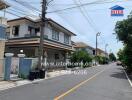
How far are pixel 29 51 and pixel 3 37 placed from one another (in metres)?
12.3

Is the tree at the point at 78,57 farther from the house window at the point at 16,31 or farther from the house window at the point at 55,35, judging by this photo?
the house window at the point at 16,31

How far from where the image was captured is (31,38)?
30.9 m

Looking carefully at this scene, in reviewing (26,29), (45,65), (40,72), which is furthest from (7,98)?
(26,29)

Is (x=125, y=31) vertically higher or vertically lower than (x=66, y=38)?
lower

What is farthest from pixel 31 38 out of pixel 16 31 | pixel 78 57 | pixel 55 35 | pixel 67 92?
pixel 78 57

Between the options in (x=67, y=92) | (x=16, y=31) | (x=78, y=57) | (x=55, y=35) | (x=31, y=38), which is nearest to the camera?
(x=67, y=92)

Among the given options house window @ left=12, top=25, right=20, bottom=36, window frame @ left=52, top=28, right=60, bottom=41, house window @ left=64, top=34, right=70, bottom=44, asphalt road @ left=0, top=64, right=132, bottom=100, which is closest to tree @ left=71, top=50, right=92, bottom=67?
house window @ left=64, top=34, right=70, bottom=44

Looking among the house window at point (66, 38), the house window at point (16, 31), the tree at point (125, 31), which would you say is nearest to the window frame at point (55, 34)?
the house window at point (66, 38)

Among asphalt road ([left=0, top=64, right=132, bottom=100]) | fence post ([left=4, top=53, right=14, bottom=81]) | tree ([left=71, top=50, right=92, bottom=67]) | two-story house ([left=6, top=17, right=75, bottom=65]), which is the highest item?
two-story house ([left=6, top=17, right=75, bottom=65])

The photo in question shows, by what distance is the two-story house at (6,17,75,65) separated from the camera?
3055 cm

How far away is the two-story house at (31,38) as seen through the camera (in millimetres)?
30547

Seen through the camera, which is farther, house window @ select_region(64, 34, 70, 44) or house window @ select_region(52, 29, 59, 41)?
house window @ select_region(64, 34, 70, 44)

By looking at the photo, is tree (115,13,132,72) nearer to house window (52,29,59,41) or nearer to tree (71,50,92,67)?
house window (52,29,59,41)

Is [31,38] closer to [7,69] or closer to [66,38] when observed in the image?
[66,38]
